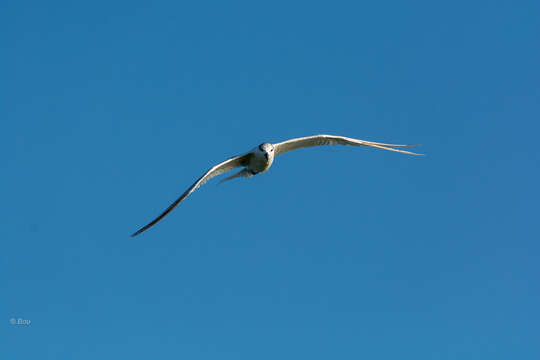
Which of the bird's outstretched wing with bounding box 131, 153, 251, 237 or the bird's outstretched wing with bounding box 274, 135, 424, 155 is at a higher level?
the bird's outstretched wing with bounding box 274, 135, 424, 155

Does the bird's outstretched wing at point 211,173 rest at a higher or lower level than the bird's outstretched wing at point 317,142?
lower

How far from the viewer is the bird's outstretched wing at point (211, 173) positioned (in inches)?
843

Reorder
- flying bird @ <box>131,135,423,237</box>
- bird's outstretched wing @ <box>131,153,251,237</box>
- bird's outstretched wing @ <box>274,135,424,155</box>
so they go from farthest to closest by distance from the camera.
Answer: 1. bird's outstretched wing @ <box>274,135,424,155</box>
2. flying bird @ <box>131,135,423,237</box>
3. bird's outstretched wing @ <box>131,153,251,237</box>

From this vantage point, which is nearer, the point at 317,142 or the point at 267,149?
the point at 267,149

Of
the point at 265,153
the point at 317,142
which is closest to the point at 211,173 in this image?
the point at 265,153

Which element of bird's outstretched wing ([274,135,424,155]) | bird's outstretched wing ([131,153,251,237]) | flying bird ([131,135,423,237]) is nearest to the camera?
bird's outstretched wing ([131,153,251,237])

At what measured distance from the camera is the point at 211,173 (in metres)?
24.5

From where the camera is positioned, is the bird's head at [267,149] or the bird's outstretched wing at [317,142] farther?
the bird's outstretched wing at [317,142]

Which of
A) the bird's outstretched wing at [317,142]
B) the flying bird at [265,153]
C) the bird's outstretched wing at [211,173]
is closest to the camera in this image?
the bird's outstretched wing at [211,173]

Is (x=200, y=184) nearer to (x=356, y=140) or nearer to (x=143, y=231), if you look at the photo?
(x=143, y=231)

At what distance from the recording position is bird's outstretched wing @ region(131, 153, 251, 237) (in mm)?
21420

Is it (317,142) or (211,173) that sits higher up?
(317,142)

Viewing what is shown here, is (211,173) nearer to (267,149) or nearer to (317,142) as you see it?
(267,149)

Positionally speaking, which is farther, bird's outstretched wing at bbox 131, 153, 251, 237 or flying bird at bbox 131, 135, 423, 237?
flying bird at bbox 131, 135, 423, 237
